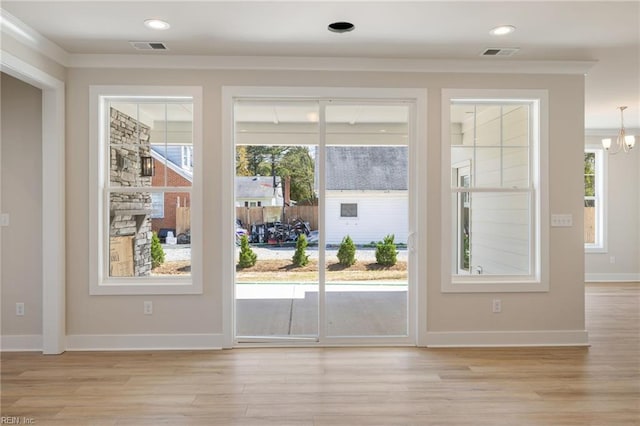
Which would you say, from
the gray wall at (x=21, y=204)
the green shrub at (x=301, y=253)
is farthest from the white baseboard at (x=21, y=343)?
the green shrub at (x=301, y=253)

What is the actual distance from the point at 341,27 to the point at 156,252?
2599mm

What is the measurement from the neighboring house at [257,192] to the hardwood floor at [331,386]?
4.49 ft

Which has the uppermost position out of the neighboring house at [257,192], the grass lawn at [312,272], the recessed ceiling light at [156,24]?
the recessed ceiling light at [156,24]

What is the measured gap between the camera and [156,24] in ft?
10.5

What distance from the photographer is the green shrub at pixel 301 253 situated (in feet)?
13.7

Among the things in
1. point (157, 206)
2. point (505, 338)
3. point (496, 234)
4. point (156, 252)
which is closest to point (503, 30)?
point (496, 234)

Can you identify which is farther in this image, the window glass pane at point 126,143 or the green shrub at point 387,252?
the green shrub at point 387,252

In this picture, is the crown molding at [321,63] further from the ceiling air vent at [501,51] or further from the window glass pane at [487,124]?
the window glass pane at [487,124]

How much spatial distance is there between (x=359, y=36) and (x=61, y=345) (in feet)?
12.1

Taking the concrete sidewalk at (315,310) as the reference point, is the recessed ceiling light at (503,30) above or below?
above

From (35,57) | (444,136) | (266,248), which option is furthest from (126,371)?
(444,136)

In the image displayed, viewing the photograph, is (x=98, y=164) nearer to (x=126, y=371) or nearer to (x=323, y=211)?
(x=126, y=371)

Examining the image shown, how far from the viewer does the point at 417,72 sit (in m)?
4.07

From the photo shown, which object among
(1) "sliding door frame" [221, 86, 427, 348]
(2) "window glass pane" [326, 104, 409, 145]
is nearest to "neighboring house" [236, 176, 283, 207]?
(1) "sliding door frame" [221, 86, 427, 348]
